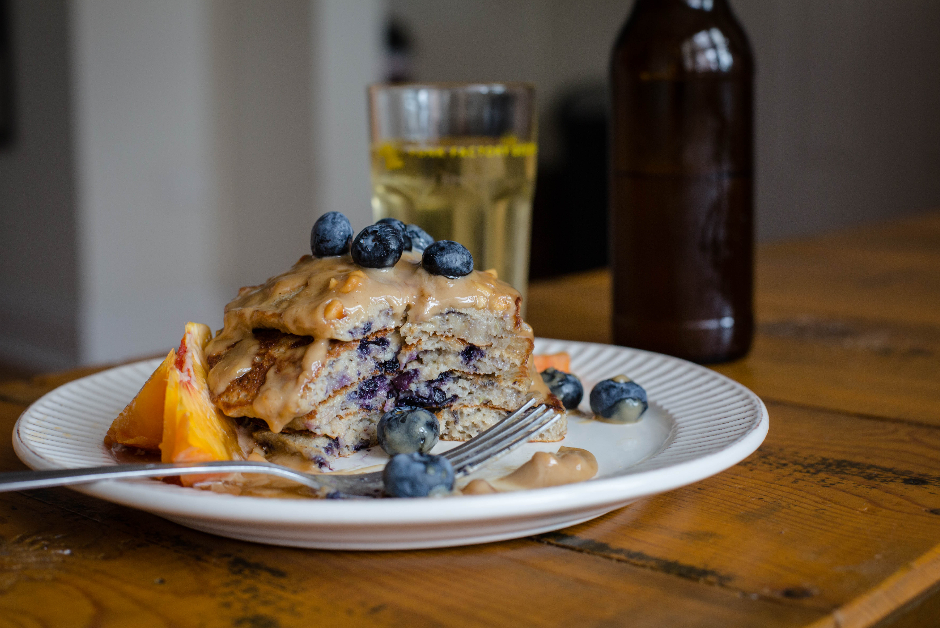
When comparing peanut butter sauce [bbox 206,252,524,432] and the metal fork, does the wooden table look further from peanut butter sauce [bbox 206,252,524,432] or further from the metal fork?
peanut butter sauce [bbox 206,252,524,432]

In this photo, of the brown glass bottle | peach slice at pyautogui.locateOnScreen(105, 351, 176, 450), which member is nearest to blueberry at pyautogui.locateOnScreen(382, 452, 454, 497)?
peach slice at pyautogui.locateOnScreen(105, 351, 176, 450)

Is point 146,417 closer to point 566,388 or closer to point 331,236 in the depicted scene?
point 331,236

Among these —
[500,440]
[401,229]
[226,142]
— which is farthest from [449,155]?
[226,142]

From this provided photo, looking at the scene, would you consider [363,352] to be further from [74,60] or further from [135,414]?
[74,60]

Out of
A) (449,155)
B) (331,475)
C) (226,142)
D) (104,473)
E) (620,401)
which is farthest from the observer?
(226,142)

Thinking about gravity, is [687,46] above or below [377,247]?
above

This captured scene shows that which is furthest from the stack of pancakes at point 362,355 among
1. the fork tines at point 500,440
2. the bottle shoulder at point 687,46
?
the bottle shoulder at point 687,46

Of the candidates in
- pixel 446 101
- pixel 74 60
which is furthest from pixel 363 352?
pixel 74 60
